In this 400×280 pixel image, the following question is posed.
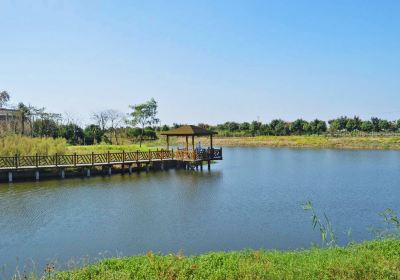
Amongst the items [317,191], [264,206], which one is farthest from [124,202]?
[317,191]

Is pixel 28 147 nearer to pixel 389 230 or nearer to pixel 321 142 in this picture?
pixel 389 230

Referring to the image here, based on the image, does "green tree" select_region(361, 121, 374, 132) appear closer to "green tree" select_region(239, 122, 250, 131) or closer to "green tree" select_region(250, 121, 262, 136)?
"green tree" select_region(250, 121, 262, 136)

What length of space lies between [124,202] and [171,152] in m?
14.8

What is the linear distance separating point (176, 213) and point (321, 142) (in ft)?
164

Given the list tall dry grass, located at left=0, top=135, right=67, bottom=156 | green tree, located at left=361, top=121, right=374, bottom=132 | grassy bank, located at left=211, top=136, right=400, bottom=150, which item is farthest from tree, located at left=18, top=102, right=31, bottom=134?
green tree, located at left=361, top=121, right=374, bottom=132

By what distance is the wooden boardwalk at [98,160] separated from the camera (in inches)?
962

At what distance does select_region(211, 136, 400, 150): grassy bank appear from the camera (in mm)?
55159

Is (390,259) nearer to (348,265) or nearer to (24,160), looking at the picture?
(348,265)

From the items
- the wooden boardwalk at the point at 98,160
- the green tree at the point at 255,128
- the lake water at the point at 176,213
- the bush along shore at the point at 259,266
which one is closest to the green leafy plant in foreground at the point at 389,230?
the lake water at the point at 176,213

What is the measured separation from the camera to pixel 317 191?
64.8 feet

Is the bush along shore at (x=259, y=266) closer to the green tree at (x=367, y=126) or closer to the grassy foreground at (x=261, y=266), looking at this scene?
the grassy foreground at (x=261, y=266)

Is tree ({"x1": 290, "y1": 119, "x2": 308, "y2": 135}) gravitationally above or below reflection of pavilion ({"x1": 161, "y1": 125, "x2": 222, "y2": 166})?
above

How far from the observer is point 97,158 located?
2864 cm

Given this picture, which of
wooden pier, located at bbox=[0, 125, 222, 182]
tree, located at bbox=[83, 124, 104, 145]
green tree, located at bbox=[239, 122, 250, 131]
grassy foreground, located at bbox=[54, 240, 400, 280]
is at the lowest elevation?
grassy foreground, located at bbox=[54, 240, 400, 280]
